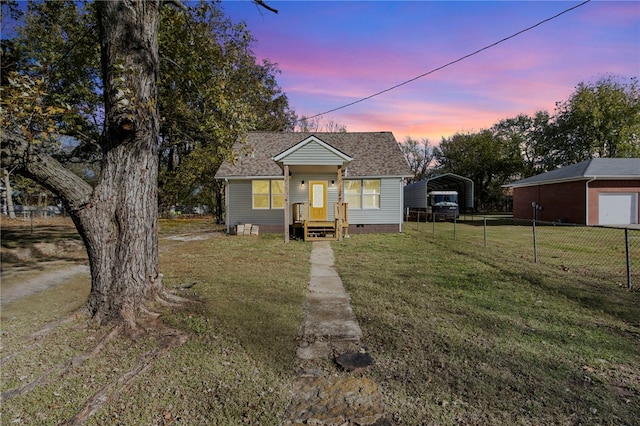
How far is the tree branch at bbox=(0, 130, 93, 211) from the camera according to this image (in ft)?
11.2

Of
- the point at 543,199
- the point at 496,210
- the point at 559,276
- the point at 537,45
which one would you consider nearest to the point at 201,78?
the point at 559,276

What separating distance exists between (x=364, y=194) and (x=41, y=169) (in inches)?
526

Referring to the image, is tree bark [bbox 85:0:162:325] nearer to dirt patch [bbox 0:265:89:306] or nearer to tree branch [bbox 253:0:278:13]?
tree branch [bbox 253:0:278:13]

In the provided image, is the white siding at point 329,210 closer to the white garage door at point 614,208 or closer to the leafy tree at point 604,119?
the white garage door at point 614,208

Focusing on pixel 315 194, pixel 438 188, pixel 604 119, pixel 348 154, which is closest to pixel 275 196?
pixel 315 194

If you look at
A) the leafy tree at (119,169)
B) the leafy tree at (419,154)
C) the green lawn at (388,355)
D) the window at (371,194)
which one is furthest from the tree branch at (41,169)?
the leafy tree at (419,154)

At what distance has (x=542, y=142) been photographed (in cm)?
3784

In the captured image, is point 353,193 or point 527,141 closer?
point 353,193

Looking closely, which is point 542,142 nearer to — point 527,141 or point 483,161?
point 527,141

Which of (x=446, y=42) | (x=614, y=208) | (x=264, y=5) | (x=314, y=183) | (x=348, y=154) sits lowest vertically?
(x=614, y=208)

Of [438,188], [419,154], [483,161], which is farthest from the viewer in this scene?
[419,154]

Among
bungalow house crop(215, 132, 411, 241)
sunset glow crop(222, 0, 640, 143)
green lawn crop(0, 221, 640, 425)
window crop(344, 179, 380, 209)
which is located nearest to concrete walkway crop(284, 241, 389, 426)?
green lawn crop(0, 221, 640, 425)

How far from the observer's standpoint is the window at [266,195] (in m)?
15.8

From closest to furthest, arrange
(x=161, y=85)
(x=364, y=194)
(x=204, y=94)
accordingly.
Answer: (x=204, y=94) < (x=161, y=85) < (x=364, y=194)
